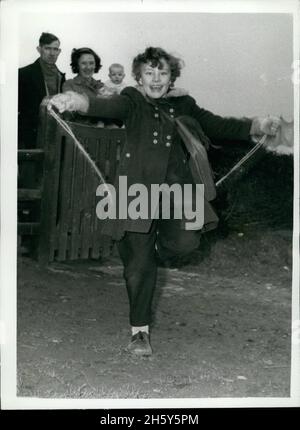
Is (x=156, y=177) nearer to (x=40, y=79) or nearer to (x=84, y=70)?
(x=84, y=70)

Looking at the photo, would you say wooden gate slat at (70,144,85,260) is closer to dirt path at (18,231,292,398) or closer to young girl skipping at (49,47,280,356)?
dirt path at (18,231,292,398)

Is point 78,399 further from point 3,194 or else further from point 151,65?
point 151,65

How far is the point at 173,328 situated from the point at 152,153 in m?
1.06

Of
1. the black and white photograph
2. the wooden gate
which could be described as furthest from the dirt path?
the wooden gate

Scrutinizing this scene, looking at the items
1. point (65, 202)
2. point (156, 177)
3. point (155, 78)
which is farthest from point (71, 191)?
point (155, 78)

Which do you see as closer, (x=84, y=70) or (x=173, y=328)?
(x=84, y=70)

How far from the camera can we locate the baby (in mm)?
4120

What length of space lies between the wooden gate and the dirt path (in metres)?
0.13

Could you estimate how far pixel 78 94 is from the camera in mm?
3898

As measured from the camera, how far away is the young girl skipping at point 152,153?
4.07 m

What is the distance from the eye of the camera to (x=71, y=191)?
4.67 m

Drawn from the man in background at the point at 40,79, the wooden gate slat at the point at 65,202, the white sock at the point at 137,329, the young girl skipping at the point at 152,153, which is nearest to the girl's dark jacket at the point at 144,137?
the young girl skipping at the point at 152,153

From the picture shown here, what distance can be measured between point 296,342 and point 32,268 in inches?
62.6
